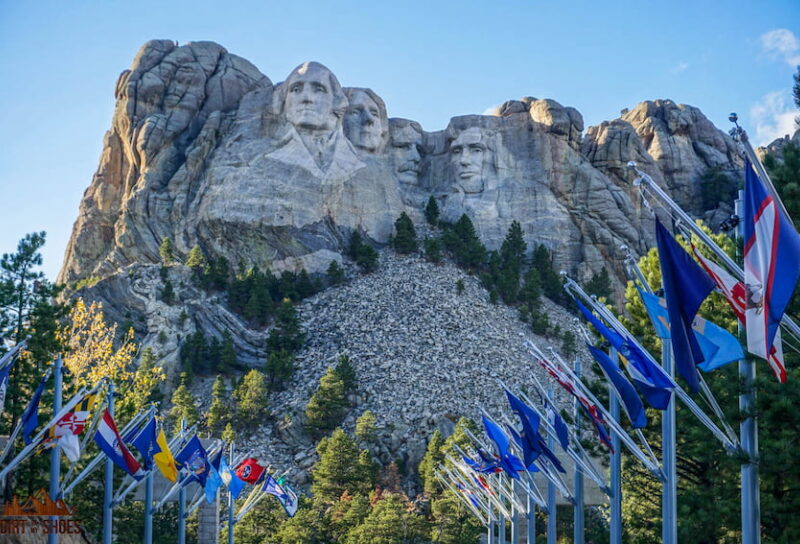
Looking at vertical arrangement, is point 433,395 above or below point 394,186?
below

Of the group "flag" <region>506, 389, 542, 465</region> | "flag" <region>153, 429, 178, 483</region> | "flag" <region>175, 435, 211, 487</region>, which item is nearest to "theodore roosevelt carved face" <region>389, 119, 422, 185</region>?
"flag" <region>175, 435, 211, 487</region>

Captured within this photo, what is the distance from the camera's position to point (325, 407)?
6600cm

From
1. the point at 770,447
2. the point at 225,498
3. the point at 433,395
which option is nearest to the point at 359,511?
the point at 225,498

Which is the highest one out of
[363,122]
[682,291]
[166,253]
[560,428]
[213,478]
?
[363,122]

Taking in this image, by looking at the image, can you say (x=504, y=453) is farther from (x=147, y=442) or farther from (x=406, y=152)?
(x=406, y=152)

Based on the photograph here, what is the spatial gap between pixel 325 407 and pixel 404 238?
2571cm

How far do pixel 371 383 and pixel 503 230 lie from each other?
89.6 ft

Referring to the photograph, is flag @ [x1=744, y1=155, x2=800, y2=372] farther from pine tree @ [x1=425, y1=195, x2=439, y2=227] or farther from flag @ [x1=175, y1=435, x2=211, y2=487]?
pine tree @ [x1=425, y1=195, x2=439, y2=227]

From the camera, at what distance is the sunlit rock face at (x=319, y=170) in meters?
86.3

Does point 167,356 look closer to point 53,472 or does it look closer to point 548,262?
point 548,262

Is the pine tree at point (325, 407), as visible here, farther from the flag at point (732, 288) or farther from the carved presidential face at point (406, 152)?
the flag at point (732, 288)

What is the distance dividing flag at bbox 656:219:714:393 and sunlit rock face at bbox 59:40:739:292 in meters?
70.5

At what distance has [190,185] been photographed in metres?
89.8

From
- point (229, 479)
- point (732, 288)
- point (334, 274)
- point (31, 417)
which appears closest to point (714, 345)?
point (732, 288)
